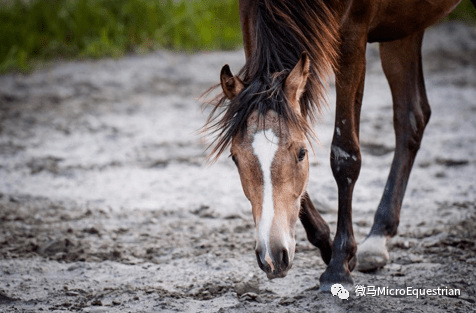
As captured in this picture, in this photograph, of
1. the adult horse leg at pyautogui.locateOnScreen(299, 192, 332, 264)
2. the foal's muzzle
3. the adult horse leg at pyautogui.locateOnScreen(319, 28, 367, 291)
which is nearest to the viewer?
the foal's muzzle

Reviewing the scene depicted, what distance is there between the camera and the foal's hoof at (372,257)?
366 centimetres

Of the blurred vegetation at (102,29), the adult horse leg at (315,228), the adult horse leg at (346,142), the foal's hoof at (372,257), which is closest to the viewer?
the adult horse leg at (346,142)

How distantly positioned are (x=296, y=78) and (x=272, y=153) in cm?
41

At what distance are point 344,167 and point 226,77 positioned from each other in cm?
96

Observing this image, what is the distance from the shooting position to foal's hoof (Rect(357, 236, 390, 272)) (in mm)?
3662

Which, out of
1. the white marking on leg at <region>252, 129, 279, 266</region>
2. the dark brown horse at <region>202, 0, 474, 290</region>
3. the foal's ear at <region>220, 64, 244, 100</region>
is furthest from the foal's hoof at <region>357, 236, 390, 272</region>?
the foal's ear at <region>220, 64, 244, 100</region>

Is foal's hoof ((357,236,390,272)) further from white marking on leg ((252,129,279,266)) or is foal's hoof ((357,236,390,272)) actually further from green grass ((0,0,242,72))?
green grass ((0,0,242,72))

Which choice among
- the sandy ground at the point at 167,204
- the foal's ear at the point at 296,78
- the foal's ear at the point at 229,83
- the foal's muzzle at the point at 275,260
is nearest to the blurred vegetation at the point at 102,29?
the sandy ground at the point at 167,204

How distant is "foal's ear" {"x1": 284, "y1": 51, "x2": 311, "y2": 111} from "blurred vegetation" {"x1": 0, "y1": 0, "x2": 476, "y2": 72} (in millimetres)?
6568

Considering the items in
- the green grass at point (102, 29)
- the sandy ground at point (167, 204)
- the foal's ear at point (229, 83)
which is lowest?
the sandy ground at point (167, 204)

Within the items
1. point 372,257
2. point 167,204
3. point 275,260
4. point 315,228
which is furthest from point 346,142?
point 167,204

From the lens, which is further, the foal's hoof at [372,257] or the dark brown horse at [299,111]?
the foal's hoof at [372,257]

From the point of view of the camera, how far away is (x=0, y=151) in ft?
20.0

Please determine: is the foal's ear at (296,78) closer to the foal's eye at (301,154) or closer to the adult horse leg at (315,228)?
the foal's eye at (301,154)
